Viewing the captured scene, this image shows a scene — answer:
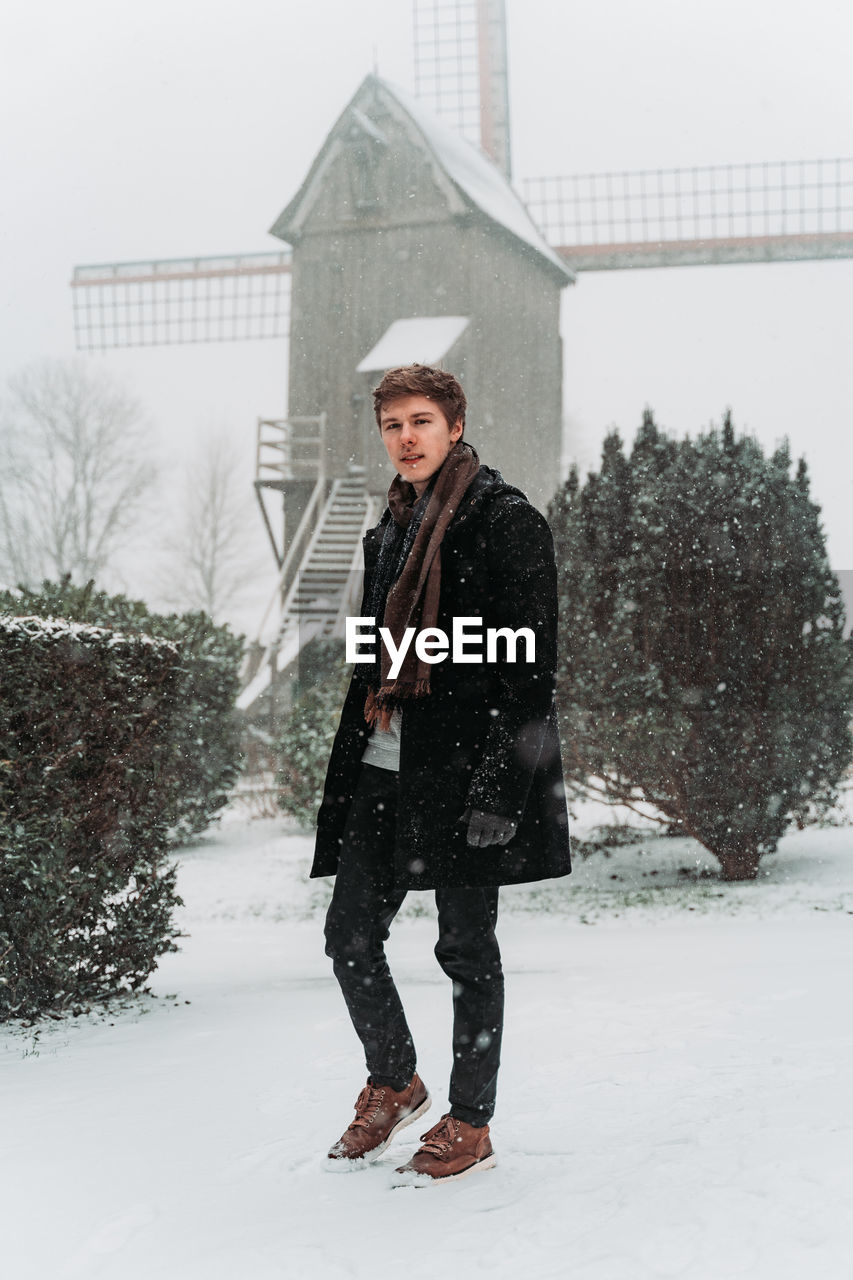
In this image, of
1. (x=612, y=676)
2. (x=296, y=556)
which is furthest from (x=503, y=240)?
(x=612, y=676)

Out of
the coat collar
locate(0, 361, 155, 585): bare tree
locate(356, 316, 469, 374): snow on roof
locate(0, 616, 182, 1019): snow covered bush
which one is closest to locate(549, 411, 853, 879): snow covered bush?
locate(0, 616, 182, 1019): snow covered bush

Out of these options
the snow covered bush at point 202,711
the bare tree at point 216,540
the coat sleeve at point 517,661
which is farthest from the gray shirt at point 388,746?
the bare tree at point 216,540

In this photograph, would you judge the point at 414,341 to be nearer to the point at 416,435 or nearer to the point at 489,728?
the point at 416,435

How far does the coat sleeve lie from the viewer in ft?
9.59

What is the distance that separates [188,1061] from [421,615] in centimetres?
219

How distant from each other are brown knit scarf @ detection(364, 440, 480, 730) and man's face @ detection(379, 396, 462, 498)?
5cm

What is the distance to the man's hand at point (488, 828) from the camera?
2.90m

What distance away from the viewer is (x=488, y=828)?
114 inches

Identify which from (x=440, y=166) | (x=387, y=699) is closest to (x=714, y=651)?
(x=387, y=699)

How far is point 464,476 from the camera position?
3174mm

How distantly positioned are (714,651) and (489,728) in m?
5.76

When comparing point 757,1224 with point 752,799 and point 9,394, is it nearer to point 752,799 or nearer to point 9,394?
point 752,799

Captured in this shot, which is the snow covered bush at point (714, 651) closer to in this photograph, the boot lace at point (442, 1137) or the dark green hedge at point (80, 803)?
the dark green hedge at point (80, 803)

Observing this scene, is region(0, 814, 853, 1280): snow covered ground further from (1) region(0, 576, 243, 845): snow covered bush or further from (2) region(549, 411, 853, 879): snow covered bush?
(1) region(0, 576, 243, 845): snow covered bush
